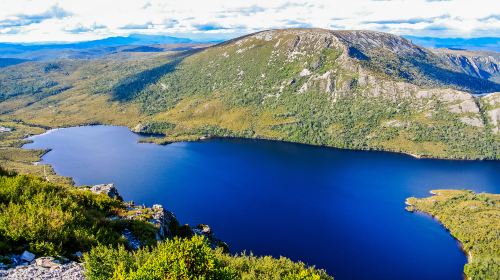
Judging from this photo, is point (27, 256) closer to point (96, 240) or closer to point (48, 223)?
point (48, 223)

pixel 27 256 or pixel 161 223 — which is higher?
pixel 27 256

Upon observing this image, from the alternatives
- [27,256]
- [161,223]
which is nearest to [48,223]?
[27,256]

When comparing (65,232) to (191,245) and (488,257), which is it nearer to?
(191,245)

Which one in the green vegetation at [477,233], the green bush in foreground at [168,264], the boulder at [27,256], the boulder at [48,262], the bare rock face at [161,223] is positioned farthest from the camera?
the green vegetation at [477,233]

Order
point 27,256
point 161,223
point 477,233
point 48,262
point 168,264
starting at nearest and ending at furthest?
1. point 168,264
2. point 48,262
3. point 27,256
4. point 161,223
5. point 477,233

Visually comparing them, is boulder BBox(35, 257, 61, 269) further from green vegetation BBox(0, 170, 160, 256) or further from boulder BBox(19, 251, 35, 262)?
green vegetation BBox(0, 170, 160, 256)

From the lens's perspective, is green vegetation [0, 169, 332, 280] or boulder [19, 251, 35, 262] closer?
green vegetation [0, 169, 332, 280]

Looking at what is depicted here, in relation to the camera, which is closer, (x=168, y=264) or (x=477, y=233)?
(x=168, y=264)

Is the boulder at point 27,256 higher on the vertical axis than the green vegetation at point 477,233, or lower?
higher

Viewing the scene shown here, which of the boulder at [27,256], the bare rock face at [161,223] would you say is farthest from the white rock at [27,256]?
the bare rock face at [161,223]

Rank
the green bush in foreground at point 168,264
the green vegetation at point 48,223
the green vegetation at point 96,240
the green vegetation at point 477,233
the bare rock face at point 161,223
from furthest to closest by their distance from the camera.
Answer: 1. the green vegetation at point 477,233
2. the bare rock face at point 161,223
3. the green vegetation at point 48,223
4. the green vegetation at point 96,240
5. the green bush in foreground at point 168,264

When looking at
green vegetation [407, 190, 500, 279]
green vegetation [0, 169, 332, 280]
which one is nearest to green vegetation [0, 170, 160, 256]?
green vegetation [0, 169, 332, 280]

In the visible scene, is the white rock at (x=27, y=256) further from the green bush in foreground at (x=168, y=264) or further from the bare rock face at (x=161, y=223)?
the bare rock face at (x=161, y=223)
